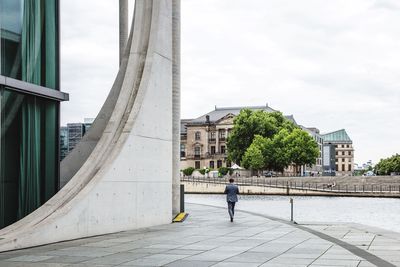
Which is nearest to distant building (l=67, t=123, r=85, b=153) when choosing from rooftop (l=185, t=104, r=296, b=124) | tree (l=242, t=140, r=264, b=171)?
tree (l=242, t=140, r=264, b=171)

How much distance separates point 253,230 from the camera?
2003cm

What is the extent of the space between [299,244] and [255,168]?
337ft

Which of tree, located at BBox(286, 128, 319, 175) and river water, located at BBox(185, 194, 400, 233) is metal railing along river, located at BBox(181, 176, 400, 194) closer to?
tree, located at BBox(286, 128, 319, 175)

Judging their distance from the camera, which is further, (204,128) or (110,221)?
(204,128)

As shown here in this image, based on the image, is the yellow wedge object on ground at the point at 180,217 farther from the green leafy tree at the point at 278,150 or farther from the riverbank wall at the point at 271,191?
the green leafy tree at the point at 278,150

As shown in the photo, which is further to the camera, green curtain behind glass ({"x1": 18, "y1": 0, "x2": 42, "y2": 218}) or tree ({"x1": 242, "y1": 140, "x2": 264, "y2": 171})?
tree ({"x1": 242, "y1": 140, "x2": 264, "y2": 171})

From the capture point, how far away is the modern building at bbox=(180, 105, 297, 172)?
15712cm

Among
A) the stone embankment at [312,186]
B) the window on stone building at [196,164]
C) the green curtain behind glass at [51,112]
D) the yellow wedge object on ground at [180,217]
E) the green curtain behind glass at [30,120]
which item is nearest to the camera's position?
the green curtain behind glass at [30,120]

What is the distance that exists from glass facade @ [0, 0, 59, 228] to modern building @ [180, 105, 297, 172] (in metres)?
137

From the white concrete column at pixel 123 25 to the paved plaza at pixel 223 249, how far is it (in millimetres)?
9954

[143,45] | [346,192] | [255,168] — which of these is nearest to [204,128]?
[255,168]

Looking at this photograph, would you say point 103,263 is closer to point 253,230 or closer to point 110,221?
point 110,221

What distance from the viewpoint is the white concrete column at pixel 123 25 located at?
27516 mm

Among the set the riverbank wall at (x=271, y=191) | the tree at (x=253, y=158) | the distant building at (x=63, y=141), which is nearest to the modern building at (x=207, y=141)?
the tree at (x=253, y=158)
